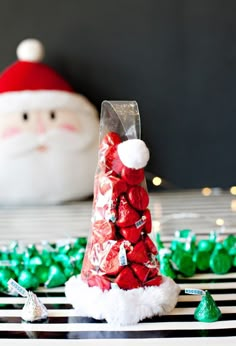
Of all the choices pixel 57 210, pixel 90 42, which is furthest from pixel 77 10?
pixel 57 210

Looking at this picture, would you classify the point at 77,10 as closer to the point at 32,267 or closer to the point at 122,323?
the point at 32,267

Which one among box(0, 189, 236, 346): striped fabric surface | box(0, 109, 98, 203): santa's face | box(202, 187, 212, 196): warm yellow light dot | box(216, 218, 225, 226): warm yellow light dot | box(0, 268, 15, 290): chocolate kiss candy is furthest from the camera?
box(202, 187, 212, 196): warm yellow light dot

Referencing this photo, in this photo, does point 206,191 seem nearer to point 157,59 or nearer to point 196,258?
point 157,59

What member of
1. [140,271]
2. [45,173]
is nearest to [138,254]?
[140,271]

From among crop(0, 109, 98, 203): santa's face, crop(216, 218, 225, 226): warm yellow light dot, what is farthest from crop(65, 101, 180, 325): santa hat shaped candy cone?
crop(0, 109, 98, 203): santa's face

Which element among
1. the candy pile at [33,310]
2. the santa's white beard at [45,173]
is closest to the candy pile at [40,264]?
the candy pile at [33,310]

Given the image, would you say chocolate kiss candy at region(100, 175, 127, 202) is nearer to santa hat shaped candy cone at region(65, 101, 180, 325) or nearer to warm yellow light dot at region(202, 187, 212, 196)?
santa hat shaped candy cone at region(65, 101, 180, 325)
